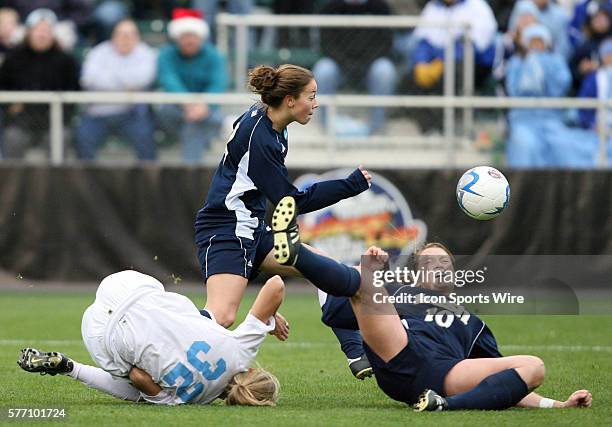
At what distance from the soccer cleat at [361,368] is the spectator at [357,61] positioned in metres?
6.89

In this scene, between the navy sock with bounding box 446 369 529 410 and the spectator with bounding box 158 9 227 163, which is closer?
the navy sock with bounding box 446 369 529 410

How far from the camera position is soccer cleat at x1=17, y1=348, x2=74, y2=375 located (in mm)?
6227

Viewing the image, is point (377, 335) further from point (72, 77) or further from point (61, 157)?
point (72, 77)

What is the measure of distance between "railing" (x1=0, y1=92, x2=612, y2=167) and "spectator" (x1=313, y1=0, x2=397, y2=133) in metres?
0.55

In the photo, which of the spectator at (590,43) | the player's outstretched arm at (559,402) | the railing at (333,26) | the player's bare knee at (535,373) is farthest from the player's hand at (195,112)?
the player's bare knee at (535,373)

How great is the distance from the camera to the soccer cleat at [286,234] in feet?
18.8

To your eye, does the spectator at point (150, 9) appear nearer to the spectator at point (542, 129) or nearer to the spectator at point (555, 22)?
the spectator at point (555, 22)

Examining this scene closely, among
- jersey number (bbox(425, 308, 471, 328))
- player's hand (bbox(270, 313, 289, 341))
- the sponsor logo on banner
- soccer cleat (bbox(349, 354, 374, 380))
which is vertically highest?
jersey number (bbox(425, 308, 471, 328))

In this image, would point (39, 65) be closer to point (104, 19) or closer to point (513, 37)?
point (104, 19)

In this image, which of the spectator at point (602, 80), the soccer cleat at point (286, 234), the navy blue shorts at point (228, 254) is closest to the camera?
the soccer cleat at point (286, 234)

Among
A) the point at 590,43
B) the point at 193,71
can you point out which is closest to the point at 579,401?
the point at 193,71

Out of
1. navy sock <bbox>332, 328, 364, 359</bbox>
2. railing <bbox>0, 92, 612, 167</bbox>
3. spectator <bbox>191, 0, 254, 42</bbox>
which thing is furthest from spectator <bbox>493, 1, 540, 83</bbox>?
navy sock <bbox>332, 328, 364, 359</bbox>

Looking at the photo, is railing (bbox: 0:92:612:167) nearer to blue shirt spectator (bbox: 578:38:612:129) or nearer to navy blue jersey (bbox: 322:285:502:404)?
blue shirt spectator (bbox: 578:38:612:129)

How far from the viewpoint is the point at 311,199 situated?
279 inches
